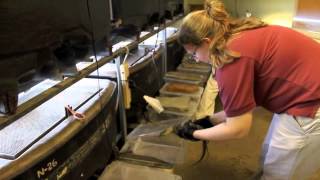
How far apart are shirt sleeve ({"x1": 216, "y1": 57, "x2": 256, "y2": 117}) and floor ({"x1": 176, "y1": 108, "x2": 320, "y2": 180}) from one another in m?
1.02

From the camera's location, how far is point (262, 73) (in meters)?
1.21

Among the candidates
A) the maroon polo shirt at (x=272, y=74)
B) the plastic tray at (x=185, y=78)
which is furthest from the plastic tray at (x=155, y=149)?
the plastic tray at (x=185, y=78)

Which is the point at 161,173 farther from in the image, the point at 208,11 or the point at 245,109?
the point at 208,11

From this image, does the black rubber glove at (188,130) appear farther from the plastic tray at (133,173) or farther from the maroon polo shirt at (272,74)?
the maroon polo shirt at (272,74)

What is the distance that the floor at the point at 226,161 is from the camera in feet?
7.21

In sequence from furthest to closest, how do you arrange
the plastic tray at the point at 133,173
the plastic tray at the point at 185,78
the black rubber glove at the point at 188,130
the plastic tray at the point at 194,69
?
the plastic tray at the point at 194,69, the plastic tray at the point at 185,78, the black rubber glove at the point at 188,130, the plastic tray at the point at 133,173

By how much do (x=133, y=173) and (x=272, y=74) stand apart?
74 centimetres

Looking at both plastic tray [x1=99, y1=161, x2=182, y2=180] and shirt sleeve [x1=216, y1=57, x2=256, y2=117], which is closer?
shirt sleeve [x1=216, y1=57, x2=256, y2=117]

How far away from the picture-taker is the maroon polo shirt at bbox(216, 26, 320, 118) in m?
1.16

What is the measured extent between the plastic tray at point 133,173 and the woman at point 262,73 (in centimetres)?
30

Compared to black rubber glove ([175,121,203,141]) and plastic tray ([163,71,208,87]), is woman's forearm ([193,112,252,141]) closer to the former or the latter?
black rubber glove ([175,121,203,141])

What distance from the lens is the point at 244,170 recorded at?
88.5 inches

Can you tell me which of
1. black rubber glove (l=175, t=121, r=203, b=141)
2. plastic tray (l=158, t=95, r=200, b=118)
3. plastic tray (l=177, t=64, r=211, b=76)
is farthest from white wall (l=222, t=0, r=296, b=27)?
black rubber glove (l=175, t=121, r=203, b=141)

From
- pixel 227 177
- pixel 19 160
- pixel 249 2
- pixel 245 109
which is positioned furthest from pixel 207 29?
pixel 249 2
